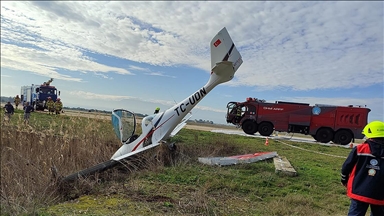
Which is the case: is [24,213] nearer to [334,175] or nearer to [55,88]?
[334,175]

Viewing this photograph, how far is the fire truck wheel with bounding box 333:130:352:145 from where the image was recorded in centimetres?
1856

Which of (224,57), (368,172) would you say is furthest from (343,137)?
(368,172)

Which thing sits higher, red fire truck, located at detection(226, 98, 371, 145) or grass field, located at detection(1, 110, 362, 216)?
red fire truck, located at detection(226, 98, 371, 145)

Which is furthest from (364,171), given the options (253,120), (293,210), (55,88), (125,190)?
(55,88)

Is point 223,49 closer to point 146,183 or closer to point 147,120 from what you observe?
point 147,120

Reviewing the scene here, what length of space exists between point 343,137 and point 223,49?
13.3 m

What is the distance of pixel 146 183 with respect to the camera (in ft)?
20.7

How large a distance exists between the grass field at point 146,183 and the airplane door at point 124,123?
0.63 m

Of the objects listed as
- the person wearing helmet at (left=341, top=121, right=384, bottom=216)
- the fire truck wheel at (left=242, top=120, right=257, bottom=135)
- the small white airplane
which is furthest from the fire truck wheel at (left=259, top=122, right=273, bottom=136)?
the person wearing helmet at (left=341, top=121, right=384, bottom=216)

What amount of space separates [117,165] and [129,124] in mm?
1610

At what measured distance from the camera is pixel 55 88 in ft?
98.5

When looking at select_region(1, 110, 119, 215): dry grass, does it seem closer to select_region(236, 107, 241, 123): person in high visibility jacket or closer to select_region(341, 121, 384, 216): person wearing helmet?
select_region(341, 121, 384, 216): person wearing helmet

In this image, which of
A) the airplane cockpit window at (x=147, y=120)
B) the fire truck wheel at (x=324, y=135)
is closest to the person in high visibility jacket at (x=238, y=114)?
the fire truck wheel at (x=324, y=135)

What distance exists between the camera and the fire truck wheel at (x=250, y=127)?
2038cm
